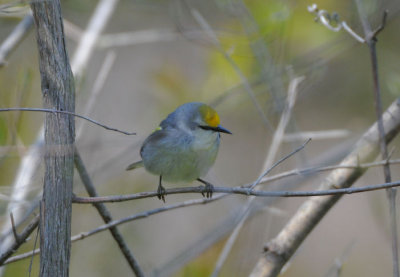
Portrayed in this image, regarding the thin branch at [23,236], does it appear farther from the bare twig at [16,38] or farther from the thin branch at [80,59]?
the bare twig at [16,38]

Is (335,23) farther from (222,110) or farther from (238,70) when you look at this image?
(222,110)

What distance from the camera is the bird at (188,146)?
3.17m

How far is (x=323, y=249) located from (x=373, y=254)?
76 centimetres

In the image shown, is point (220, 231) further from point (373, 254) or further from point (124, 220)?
point (373, 254)

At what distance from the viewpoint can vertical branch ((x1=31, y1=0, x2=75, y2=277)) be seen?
1.72 meters

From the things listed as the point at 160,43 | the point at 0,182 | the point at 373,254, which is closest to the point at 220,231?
the point at 0,182

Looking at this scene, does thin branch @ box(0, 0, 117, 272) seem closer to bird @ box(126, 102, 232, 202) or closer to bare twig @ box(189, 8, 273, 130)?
bird @ box(126, 102, 232, 202)

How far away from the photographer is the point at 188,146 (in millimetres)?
3195

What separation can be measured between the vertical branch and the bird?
55.5 inches

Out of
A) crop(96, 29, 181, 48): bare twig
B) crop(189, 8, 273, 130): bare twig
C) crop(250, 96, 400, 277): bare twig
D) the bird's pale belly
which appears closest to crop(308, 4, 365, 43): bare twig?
crop(250, 96, 400, 277): bare twig

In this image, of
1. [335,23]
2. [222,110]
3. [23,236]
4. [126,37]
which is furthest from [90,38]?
[23,236]

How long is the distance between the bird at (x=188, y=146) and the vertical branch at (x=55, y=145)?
1409 mm

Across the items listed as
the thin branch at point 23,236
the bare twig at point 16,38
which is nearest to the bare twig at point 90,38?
the bare twig at point 16,38

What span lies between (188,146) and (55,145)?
4.92ft
